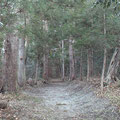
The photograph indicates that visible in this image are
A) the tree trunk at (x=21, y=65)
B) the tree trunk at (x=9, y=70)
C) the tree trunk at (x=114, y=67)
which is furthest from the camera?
the tree trunk at (x=21, y=65)

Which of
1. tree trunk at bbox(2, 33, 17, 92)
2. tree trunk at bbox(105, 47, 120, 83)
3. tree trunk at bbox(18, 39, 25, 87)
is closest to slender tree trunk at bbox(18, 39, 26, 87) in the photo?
tree trunk at bbox(18, 39, 25, 87)

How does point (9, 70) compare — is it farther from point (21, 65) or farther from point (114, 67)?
point (114, 67)

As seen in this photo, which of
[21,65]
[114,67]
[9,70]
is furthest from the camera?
[21,65]

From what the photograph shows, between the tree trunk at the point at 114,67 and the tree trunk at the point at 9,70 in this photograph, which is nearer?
the tree trunk at the point at 9,70

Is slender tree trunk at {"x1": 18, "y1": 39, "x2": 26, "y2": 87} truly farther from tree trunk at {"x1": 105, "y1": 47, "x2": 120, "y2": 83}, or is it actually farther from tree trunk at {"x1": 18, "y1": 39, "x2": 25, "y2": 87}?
tree trunk at {"x1": 105, "y1": 47, "x2": 120, "y2": 83}

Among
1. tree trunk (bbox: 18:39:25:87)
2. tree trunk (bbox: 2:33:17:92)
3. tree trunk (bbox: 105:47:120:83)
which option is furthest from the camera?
tree trunk (bbox: 18:39:25:87)

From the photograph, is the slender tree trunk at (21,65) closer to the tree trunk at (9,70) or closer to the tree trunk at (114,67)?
the tree trunk at (9,70)

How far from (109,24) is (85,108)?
4576 mm

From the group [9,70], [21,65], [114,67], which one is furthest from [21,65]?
[114,67]

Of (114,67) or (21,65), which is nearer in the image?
(114,67)

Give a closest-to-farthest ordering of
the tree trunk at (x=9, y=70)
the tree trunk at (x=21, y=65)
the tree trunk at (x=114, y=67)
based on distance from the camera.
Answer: the tree trunk at (x=9, y=70) < the tree trunk at (x=114, y=67) < the tree trunk at (x=21, y=65)

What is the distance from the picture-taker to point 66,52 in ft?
82.1

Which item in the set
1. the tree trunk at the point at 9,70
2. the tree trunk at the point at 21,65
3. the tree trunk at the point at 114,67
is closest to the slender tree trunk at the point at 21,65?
the tree trunk at the point at 21,65

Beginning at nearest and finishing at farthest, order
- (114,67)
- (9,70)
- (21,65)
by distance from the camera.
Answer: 1. (9,70)
2. (114,67)
3. (21,65)
